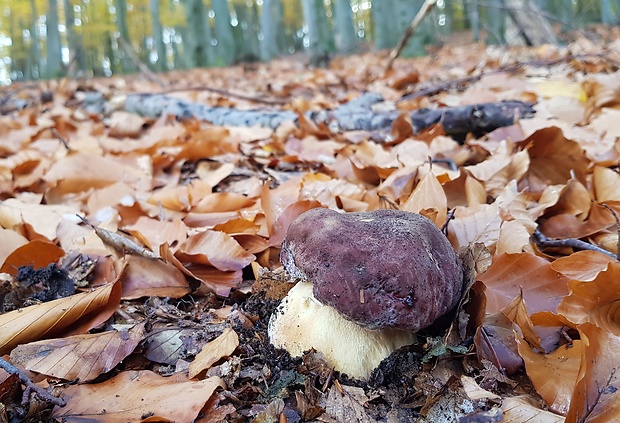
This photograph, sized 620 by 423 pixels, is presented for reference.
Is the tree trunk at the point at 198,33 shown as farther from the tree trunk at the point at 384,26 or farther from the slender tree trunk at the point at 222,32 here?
the tree trunk at the point at 384,26

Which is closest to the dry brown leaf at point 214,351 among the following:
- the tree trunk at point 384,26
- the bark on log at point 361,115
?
the bark on log at point 361,115

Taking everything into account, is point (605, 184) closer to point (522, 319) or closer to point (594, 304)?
point (594, 304)

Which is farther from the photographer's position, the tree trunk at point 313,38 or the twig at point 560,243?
the tree trunk at point 313,38

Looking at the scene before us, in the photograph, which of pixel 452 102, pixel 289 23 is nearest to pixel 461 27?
pixel 289 23

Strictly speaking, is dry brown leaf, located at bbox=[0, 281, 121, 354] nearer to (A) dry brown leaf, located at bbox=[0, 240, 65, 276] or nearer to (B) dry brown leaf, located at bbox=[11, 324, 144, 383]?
(B) dry brown leaf, located at bbox=[11, 324, 144, 383]

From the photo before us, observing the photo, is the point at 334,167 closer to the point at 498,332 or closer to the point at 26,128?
the point at 498,332

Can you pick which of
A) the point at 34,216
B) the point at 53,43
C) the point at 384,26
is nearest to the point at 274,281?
the point at 34,216

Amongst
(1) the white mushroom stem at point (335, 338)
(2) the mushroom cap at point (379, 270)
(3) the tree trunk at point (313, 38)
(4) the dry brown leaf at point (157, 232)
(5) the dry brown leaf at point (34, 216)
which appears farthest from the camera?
(3) the tree trunk at point (313, 38)
